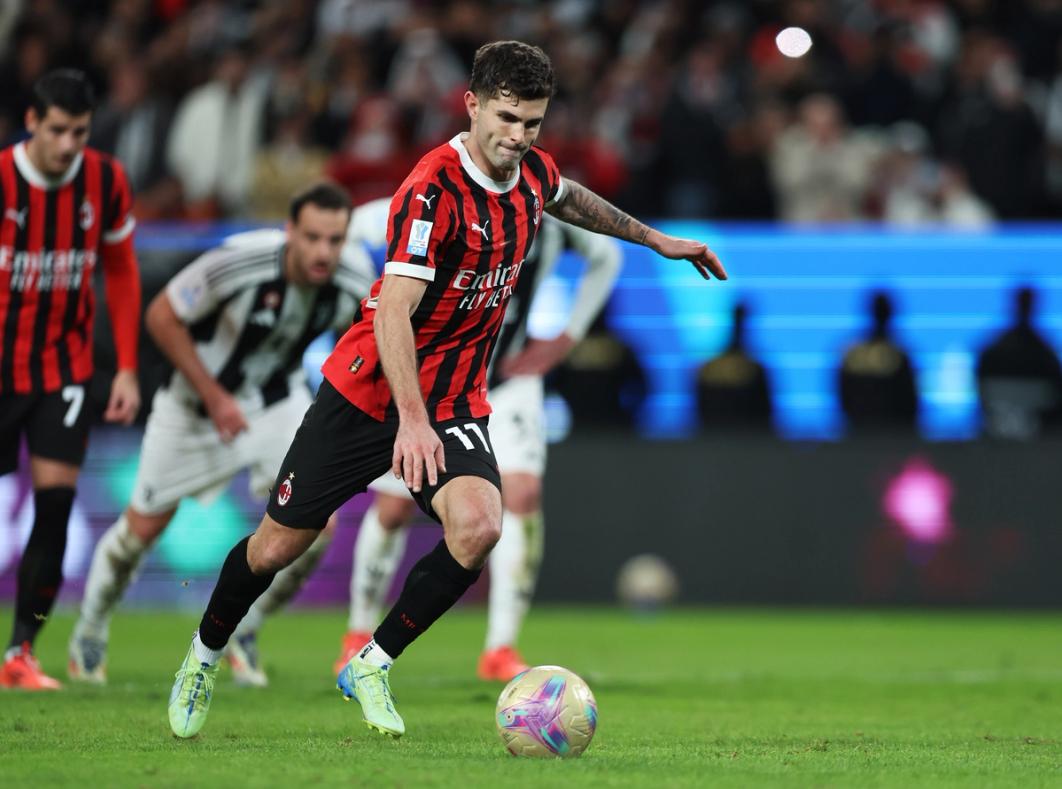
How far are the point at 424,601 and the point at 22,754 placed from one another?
1440 millimetres

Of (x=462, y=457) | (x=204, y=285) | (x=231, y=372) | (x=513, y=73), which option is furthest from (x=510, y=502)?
(x=513, y=73)

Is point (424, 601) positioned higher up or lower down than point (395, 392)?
lower down

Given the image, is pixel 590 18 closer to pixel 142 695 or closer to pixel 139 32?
pixel 139 32

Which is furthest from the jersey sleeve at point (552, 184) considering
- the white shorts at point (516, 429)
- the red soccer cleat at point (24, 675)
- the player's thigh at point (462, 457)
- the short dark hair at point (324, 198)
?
the red soccer cleat at point (24, 675)

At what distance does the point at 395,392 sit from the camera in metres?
5.95

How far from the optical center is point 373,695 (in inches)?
243

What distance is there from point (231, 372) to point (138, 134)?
7.62 meters

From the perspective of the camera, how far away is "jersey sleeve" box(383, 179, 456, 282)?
605 centimetres

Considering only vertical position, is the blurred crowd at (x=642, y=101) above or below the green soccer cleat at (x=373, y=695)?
above

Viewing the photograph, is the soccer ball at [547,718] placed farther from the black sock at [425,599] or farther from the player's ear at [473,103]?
the player's ear at [473,103]

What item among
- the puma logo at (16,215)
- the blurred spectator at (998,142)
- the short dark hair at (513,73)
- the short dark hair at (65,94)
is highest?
the blurred spectator at (998,142)

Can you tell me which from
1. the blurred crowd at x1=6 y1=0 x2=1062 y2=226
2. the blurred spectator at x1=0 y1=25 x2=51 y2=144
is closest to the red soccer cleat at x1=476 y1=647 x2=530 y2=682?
the blurred crowd at x1=6 y1=0 x2=1062 y2=226

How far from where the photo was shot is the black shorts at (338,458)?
623 cm

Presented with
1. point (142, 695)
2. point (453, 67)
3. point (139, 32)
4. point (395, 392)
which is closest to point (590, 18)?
point (453, 67)
